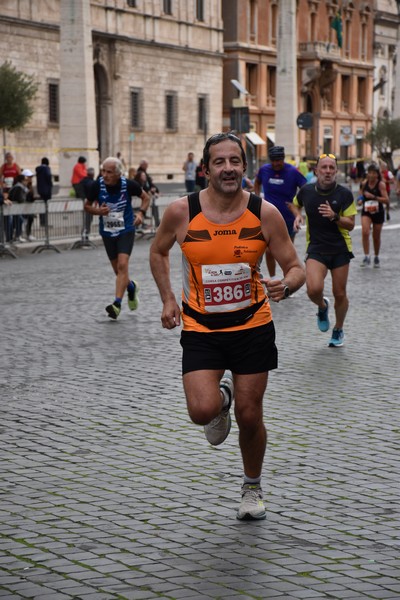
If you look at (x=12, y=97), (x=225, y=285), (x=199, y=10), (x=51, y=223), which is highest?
(x=199, y=10)

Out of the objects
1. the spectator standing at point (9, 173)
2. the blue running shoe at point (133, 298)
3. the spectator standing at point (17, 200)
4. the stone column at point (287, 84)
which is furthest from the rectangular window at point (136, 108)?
the blue running shoe at point (133, 298)

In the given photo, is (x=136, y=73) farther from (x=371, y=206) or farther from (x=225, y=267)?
(x=225, y=267)

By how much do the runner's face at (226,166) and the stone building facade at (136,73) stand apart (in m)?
43.1

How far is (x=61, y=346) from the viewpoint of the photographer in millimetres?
12250

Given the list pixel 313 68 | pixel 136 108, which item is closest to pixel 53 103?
pixel 136 108

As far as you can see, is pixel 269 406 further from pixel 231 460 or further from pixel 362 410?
pixel 231 460

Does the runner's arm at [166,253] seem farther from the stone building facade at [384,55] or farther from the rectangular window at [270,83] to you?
the stone building facade at [384,55]

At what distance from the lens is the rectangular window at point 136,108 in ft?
193

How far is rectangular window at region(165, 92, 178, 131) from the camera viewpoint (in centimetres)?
6181

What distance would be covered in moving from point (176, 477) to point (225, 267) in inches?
55.5

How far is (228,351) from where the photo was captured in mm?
6070

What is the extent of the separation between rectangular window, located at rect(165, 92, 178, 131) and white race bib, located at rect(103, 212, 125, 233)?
47810 mm

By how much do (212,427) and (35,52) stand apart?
45.5 metres

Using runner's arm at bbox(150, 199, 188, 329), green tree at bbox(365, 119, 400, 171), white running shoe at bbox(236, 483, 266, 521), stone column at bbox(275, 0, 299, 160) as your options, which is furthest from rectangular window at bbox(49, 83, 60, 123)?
white running shoe at bbox(236, 483, 266, 521)
